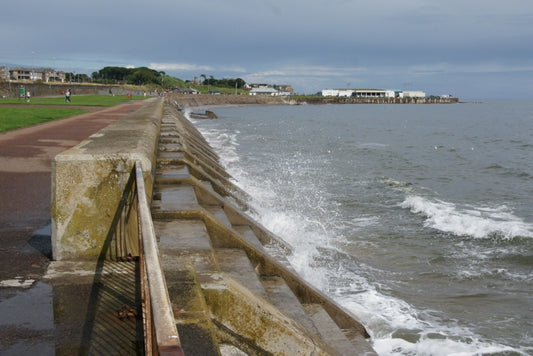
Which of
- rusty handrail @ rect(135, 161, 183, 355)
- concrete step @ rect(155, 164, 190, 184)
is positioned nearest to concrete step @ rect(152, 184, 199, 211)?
concrete step @ rect(155, 164, 190, 184)

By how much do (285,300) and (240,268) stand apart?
546 millimetres

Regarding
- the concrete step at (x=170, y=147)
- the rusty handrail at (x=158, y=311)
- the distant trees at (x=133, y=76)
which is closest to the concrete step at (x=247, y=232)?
the concrete step at (x=170, y=147)

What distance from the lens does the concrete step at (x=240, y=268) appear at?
4.66 metres

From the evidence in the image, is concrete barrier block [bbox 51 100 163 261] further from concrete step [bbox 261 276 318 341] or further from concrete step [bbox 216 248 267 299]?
concrete step [bbox 261 276 318 341]

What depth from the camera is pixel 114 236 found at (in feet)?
15.0

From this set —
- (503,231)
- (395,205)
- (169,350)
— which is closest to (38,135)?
(395,205)

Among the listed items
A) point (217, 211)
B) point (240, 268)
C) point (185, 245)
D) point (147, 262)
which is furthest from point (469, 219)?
point (147, 262)

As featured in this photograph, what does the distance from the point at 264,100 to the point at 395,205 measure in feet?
489

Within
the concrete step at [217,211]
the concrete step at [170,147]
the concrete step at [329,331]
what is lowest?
the concrete step at [329,331]

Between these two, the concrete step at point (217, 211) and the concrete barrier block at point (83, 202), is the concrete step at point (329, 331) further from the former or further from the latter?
the concrete barrier block at point (83, 202)

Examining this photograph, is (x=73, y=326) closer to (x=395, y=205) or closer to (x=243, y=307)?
(x=243, y=307)

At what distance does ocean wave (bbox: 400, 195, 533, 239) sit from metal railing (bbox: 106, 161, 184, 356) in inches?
334

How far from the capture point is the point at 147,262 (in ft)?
6.93

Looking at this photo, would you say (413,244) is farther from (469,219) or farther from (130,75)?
(130,75)
